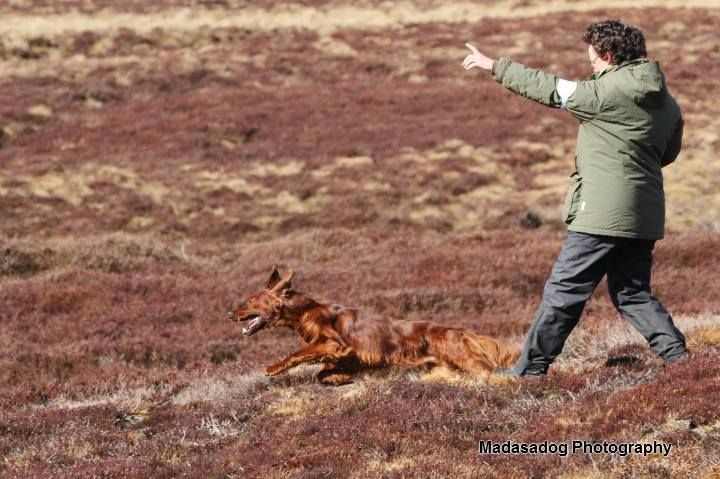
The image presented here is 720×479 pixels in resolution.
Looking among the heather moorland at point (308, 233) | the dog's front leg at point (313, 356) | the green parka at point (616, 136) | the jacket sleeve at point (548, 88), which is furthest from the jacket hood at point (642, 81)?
the dog's front leg at point (313, 356)

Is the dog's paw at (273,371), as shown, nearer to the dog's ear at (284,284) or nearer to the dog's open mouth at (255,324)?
the dog's open mouth at (255,324)

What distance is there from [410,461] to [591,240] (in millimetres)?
2051

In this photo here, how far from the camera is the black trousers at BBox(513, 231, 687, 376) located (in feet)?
19.7

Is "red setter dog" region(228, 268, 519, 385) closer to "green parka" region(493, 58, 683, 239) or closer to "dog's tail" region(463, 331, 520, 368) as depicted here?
"dog's tail" region(463, 331, 520, 368)

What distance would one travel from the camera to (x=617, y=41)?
5.79 m

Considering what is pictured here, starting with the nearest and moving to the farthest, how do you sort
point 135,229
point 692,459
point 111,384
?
1. point 692,459
2. point 111,384
3. point 135,229

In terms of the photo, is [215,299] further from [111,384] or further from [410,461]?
[410,461]

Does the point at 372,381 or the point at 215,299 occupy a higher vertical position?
the point at 372,381

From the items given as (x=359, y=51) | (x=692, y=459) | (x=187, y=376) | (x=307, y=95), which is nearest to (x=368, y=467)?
(x=692, y=459)

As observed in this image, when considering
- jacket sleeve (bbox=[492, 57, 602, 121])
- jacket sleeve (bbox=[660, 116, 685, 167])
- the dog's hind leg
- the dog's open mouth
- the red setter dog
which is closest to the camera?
jacket sleeve (bbox=[492, 57, 602, 121])

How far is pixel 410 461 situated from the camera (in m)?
4.92

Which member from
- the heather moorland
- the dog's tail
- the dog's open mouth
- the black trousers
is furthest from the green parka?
the dog's open mouth

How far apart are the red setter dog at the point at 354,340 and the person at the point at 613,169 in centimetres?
128

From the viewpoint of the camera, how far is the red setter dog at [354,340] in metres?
7.36
